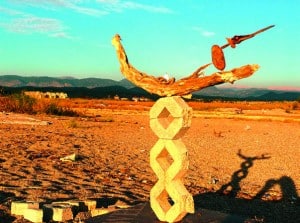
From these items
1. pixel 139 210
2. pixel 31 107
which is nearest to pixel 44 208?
pixel 139 210

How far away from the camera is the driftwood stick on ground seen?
197 inches

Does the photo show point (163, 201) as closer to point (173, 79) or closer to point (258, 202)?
point (173, 79)

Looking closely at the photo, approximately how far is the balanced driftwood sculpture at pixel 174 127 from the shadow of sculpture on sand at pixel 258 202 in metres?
2.79

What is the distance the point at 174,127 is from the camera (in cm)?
545

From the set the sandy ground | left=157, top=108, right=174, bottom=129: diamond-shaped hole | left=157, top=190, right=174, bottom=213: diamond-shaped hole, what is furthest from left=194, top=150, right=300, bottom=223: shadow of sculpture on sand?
left=157, top=108, right=174, bottom=129: diamond-shaped hole

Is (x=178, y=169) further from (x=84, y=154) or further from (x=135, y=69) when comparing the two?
(x=84, y=154)

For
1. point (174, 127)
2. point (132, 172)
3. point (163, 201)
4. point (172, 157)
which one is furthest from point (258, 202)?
point (174, 127)

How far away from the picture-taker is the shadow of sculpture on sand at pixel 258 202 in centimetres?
878

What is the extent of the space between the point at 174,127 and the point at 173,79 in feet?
2.01

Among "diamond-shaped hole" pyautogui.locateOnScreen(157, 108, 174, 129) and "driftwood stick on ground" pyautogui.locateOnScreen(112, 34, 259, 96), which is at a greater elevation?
"driftwood stick on ground" pyautogui.locateOnScreen(112, 34, 259, 96)

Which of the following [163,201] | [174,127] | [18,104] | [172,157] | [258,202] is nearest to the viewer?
[174,127]

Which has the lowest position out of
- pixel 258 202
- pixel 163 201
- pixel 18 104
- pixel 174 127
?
pixel 258 202

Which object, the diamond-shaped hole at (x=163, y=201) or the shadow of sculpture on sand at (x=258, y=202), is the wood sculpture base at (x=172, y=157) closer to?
the diamond-shaped hole at (x=163, y=201)

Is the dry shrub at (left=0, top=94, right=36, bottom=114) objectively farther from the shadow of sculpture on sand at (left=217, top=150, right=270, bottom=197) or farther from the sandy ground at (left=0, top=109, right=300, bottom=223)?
the shadow of sculpture on sand at (left=217, top=150, right=270, bottom=197)
